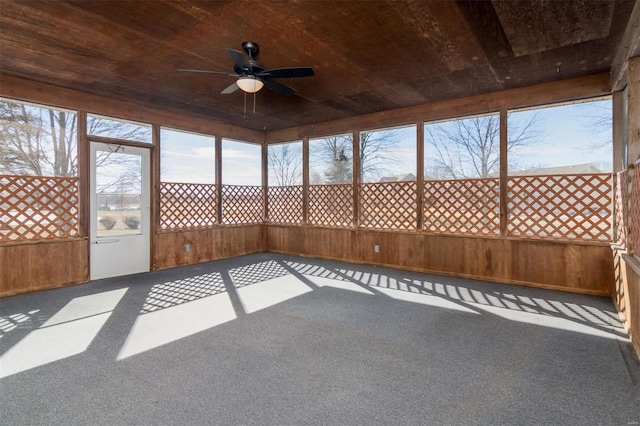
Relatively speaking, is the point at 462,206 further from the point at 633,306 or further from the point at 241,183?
the point at 241,183

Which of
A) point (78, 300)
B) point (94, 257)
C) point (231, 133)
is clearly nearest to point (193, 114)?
point (231, 133)

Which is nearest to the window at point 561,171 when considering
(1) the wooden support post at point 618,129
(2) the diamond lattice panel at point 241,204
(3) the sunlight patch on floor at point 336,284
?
(1) the wooden support post at point 618,129

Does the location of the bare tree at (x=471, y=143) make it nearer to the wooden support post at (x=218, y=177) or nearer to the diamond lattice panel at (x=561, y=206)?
the diamond lattice panel at (x=561, y=206)

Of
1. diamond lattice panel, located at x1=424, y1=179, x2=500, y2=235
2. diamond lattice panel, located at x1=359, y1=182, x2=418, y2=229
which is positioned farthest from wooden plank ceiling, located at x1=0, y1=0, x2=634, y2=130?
diamond lattice panel, located at x1=359, y1=182, x2=418, y2=229

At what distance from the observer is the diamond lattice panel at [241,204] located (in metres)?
5.99

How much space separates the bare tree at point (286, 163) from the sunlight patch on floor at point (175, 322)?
3405 mm

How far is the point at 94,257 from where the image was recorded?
4.32 metres

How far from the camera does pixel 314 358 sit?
2186mm

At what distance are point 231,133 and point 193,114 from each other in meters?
0.88

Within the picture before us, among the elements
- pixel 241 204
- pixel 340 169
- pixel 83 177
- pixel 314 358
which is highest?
pixel 340 169

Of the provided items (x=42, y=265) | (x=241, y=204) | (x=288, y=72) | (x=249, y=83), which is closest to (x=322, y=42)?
(x=288, y=72)

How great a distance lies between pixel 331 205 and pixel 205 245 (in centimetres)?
236

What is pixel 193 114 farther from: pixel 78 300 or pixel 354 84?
pixel 78 300

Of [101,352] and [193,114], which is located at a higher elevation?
[193,114]
